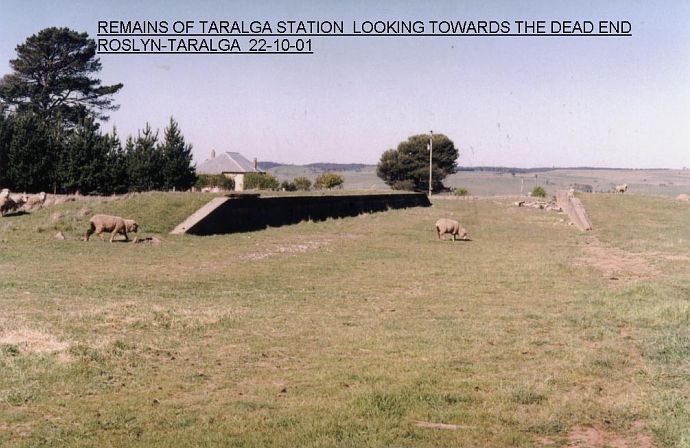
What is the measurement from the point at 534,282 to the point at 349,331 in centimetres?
618

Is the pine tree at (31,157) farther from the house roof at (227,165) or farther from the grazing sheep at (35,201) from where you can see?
the house roof at (227,165)

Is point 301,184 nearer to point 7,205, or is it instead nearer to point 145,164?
point 145,164

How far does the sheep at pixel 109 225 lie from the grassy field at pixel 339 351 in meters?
2.78

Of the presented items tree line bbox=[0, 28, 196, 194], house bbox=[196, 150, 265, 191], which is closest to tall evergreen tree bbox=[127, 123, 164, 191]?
tree line bbox=[0, 28, 196, 194]

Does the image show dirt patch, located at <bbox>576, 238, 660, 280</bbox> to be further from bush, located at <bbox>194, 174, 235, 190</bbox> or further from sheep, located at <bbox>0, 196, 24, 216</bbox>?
bush, located at <bbox>194, 174, 235, 190</bbox>

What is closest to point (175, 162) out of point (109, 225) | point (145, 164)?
point (145, 164)

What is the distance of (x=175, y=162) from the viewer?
162ft

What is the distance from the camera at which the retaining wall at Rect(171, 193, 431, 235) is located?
941 inches

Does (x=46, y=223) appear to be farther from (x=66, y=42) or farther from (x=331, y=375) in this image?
(x=66, y=42)

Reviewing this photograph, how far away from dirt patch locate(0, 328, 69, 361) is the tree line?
36940 mm

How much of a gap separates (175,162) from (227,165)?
43.3 meters

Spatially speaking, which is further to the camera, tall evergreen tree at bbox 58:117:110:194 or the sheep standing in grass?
tall evergreen tree at bbox 58:117:110:194

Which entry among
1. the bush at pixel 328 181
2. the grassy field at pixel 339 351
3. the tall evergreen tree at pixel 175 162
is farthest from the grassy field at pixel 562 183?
the grassy field at pixel 339 351

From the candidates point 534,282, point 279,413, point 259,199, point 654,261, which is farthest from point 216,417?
point 259,199
